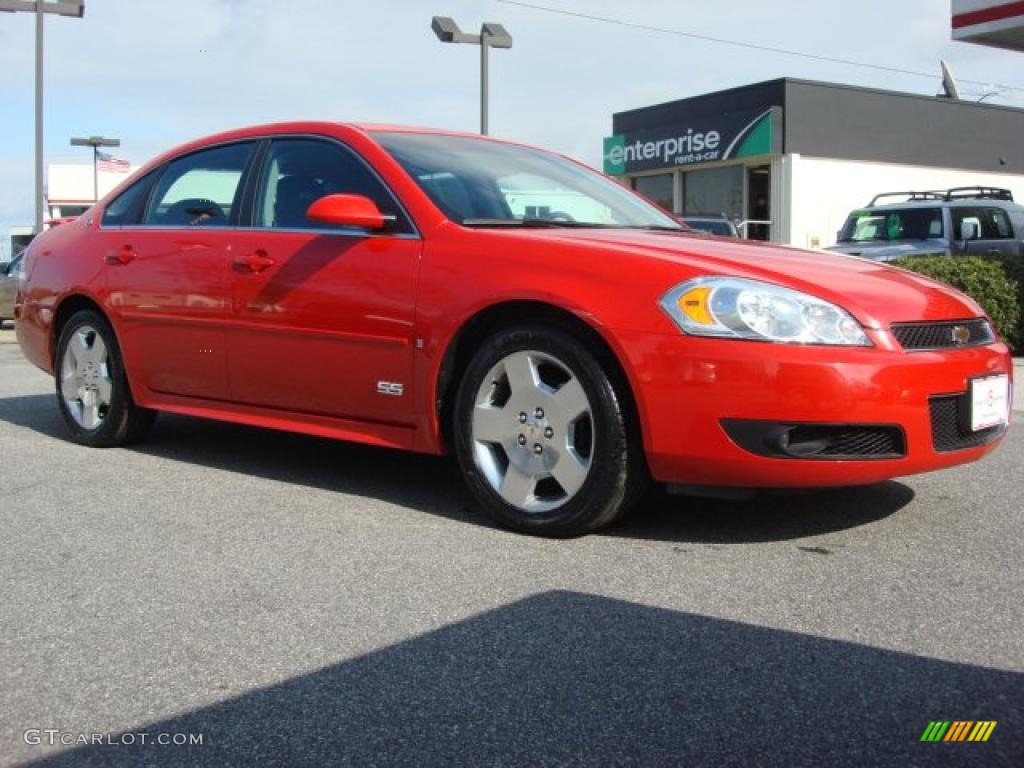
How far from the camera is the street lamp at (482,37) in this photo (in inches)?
650

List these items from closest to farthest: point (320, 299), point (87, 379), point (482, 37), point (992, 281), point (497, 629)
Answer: point (497, 629), point (320, 299), point (87, 379), point (992, 281), point (482, 37)

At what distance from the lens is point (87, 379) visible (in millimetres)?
5684

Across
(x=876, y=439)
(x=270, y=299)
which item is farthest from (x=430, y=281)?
(x=876, y=439)

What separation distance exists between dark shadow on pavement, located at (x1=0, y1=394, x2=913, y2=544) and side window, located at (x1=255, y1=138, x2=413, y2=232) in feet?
3.86

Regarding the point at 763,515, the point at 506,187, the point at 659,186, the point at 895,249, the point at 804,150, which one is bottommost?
the point at 763,515

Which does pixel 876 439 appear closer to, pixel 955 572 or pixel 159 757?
pixel 955 572

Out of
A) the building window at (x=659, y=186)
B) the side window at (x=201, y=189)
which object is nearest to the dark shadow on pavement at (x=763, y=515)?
the side window at (x=201, y=189)

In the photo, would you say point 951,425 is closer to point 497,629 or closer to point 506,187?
point 497,629

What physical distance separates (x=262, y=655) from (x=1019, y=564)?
7.93ft

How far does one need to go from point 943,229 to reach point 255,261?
11107 millimetres

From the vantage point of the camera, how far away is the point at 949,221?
13547 millimetres

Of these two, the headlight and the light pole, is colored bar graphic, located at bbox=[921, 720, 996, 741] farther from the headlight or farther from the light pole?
the light pole

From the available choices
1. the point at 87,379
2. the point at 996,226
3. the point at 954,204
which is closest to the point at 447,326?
the point at 87,379

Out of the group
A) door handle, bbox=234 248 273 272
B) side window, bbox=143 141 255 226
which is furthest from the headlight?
side window, bbox=143 141 255 226
